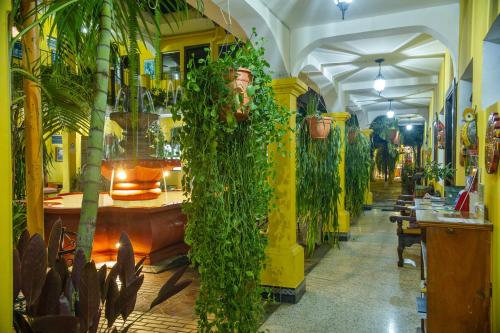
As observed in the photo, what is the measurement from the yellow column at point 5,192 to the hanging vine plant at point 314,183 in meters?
4.17

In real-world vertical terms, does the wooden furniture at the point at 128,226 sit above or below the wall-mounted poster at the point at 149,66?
below

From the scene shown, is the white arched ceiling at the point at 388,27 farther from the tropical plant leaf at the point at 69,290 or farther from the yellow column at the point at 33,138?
the tropical plant leaf at the point at 69,290

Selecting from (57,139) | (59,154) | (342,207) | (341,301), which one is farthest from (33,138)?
(59,154)

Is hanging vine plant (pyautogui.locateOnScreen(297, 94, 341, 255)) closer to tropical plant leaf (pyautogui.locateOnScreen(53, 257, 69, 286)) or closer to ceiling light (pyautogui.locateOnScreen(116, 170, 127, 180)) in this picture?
ceiling light (pyautogui.locateOnScreen(116, 170, 127, 180))

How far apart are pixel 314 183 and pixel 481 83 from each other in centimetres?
239

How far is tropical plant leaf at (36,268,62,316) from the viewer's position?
1.06 meters

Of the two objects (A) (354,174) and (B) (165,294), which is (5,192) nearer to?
(B) (165,294)

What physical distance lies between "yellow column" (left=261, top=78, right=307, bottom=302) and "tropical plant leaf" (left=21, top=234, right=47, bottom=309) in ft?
9.26

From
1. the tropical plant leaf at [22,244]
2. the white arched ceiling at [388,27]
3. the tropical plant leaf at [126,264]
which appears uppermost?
the white arched ceiling at [388,27]

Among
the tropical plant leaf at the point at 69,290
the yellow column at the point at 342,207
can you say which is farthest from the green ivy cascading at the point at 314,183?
the tropical plant leaf at the point at 69,290

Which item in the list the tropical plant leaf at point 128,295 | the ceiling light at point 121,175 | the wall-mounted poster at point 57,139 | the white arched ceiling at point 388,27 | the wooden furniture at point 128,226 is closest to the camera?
the tropical plant leaf at point 128,295

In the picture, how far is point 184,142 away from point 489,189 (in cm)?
224

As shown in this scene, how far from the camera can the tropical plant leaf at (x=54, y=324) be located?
950 millimetres

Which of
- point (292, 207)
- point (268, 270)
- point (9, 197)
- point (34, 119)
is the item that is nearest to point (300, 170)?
point (292, 207)
